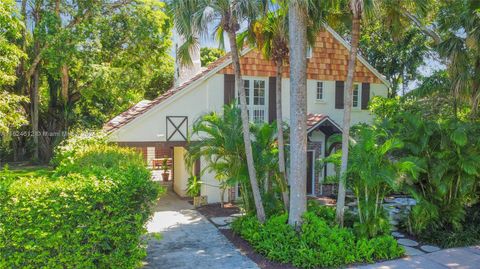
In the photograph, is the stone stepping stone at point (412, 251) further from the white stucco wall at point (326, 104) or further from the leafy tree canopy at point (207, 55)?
the leafy tree canopy at point (207, 55)

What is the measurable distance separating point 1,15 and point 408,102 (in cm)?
1628

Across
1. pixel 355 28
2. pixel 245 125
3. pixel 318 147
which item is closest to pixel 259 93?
pixel 318 147

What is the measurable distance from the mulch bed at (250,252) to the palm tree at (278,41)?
164cm

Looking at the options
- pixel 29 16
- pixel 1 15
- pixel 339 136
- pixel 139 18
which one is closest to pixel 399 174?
pixel 339 136

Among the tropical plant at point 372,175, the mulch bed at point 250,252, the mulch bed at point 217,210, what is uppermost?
the tropical plant at point 372,175

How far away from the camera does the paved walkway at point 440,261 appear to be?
8656 millimetres

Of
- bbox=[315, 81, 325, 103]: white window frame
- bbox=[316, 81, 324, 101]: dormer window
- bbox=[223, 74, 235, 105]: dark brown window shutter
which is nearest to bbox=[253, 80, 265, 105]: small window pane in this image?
bbox=[223, 74, 235, 105]: dark brown window shutter

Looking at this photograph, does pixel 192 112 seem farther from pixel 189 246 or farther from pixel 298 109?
pixel 298 109

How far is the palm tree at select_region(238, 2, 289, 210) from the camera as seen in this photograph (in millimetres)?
10328

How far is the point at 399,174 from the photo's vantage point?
953 centimetres

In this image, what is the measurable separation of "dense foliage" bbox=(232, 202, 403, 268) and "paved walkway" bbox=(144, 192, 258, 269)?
0.77 metres

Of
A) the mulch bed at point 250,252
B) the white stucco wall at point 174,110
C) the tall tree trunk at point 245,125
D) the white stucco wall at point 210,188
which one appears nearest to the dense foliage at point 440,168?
the tall tree trunk at point 245,125

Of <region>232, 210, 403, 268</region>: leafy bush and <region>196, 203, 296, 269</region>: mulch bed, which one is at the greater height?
<region>232, 210, 403, 268</region>: leafy bush

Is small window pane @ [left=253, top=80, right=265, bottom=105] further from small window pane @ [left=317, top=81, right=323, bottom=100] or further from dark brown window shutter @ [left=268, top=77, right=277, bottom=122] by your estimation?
small window pane @ [left=317, top=81, right=323, bottom=100]
